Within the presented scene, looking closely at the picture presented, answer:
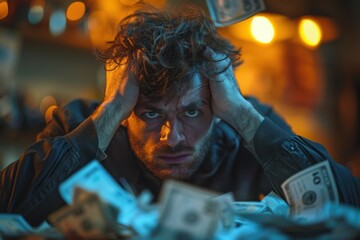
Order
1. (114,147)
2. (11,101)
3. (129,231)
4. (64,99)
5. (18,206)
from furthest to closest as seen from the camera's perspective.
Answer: (64,99)
(11,101)
(114,147)
(18,206)
(129,231)

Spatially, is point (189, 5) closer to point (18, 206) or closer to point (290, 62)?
point (18, 206)

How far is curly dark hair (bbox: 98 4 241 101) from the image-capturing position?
3.53 feet

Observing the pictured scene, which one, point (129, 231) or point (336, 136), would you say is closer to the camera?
point (129, 231)

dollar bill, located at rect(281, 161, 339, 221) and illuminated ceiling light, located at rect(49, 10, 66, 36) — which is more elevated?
illuminated ceiling light, located at rect(49, 10, 66, 36)

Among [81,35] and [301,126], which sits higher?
[81,35]

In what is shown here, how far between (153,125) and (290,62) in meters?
2.29

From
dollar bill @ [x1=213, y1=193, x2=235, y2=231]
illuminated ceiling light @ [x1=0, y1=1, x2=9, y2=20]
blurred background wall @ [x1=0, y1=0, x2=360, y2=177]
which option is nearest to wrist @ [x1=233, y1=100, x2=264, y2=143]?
dollar bill @ [x1=213, y1=193, x2=235, y2=231]

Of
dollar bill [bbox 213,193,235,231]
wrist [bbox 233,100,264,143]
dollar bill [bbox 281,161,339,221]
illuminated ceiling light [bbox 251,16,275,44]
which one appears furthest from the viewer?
illuminated ceiling light [bbox 251,16,275,44]

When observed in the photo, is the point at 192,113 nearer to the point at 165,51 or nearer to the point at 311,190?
the point at 165,51

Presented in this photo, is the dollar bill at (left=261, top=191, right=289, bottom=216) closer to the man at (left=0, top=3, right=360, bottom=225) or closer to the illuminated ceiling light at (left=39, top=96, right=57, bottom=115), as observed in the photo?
the man at (left=0, top=3, right=360, bottom=225)

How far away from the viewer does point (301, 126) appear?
11.2ft

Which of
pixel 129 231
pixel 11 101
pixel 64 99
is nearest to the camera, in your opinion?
pixel 129 231

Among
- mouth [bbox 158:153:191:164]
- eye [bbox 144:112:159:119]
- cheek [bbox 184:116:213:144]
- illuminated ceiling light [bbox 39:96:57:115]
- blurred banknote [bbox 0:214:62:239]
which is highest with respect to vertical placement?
blurred banknote [bbox 0:214:62:239]

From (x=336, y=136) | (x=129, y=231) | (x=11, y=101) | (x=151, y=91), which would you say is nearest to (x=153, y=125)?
(x=151, y=91)
